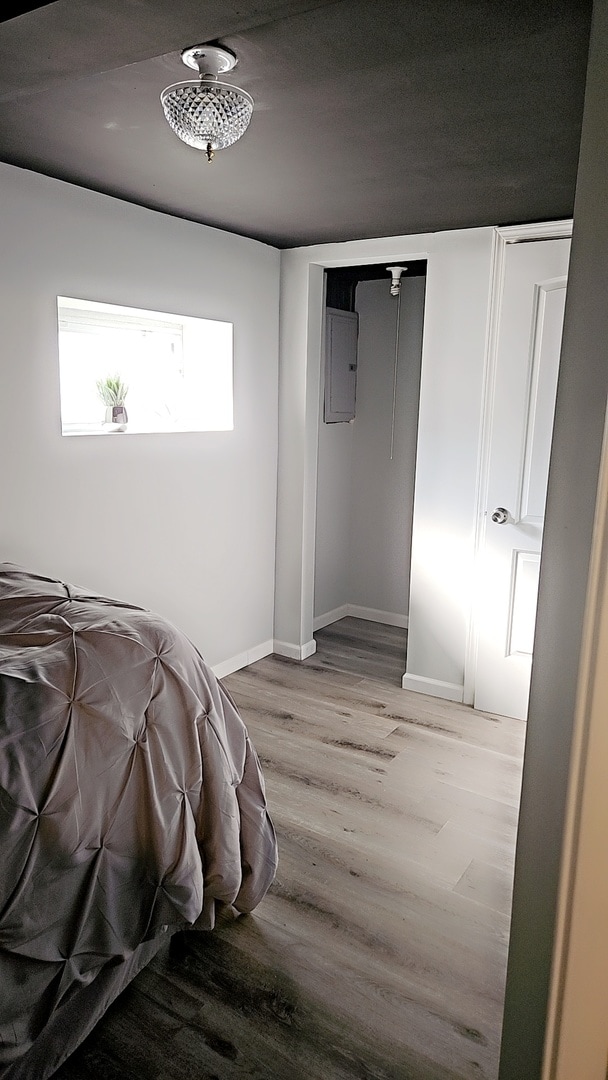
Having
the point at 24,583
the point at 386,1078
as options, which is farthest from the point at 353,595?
the point at 386,1078

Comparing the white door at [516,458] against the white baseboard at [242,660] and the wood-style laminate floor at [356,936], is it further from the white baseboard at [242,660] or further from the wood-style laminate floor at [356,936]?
the white baseboard at [242,660]

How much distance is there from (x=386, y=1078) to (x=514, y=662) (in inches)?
83.9

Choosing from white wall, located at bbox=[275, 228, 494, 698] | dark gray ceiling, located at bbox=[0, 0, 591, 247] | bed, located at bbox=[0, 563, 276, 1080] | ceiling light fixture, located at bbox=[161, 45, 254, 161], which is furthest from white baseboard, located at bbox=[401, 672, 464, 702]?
ceiling light fixture, located at bbox=[161, 45, 254, 161]

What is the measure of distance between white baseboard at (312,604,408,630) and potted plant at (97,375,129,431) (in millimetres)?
2070

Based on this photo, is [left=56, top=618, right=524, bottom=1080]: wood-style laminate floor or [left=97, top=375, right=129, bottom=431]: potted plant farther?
[left=97, top=375, right=129, bottom=431]: potted plant

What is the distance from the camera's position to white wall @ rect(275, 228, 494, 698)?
11.3ft

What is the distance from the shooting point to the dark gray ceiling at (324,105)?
1.41 m

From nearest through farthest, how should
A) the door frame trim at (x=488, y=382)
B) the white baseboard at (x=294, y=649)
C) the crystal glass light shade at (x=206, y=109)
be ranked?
1. the crystal glass light shade at (x=206, y=109)
2. the door frame trim at (x=488, y=382)
3. the white baseboard at (x=294, y=649)

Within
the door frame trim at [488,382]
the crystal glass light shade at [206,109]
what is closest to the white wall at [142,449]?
the crystal glass light shade at [206,109]

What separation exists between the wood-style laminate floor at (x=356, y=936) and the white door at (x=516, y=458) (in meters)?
0.31

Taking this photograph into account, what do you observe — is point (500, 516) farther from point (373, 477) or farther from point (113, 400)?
point (113, 400)

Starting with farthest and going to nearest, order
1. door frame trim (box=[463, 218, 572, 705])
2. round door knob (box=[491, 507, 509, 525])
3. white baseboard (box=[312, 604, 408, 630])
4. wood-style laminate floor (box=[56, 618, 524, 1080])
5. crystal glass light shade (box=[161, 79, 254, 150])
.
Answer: white baseboard (box=[312, 604, 408, 630]) < round door knob (box=[491, 507, 509, 525]) < door frame trim (box=[463, 218, 572, 705]) < crystal glass light shade (box=[161, 79, 254, 150]) < wood-style laminate floor (box=[56, 618, 524, 1080])

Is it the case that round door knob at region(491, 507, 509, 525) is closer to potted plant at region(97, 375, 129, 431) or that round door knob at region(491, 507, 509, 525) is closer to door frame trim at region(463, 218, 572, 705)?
door frame trim at region(463, 218, 572, 705)

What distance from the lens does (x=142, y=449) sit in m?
3.26
